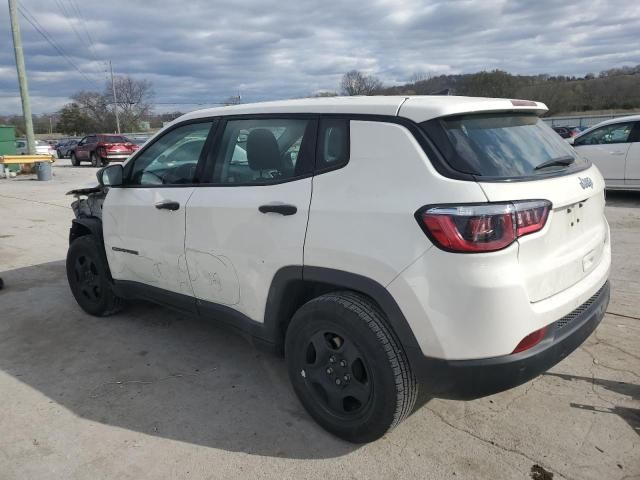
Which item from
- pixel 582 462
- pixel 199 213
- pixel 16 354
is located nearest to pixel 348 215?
pixel 199 213

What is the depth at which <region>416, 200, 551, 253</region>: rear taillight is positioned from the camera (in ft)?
7.18

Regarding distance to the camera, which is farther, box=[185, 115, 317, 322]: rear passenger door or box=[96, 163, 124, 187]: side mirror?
box=[96, 163, 124, 187]: side mirror

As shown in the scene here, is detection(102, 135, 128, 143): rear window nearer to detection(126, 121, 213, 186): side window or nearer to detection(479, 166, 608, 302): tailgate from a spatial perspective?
detection(126, 121, 213, 186): side window

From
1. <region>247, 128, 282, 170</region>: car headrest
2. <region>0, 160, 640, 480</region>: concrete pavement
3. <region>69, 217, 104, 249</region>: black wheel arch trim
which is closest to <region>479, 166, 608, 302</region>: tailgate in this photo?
<region>0, 160, 640, 480</region>: concrete pavement

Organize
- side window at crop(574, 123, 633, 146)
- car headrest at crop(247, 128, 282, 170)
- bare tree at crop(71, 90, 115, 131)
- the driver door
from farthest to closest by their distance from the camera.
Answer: bare tree at crop(71, 90, 115, 131), side window at crop(574, 123, 633, 146), the driver door, car headrest at crop(247, 128, 282, 170)

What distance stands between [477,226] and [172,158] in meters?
2.44

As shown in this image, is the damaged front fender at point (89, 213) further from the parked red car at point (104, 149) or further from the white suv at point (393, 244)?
the parked red car at point (104, 149)

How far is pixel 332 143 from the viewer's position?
8.96 ft

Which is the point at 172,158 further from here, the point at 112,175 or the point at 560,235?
the point at 560,235

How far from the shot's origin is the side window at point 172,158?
3566 mm

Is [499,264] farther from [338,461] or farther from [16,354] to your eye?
[16,354]

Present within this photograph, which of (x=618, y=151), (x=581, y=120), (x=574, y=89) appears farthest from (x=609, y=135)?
(x=574, y=89)

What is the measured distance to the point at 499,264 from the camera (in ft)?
7.21

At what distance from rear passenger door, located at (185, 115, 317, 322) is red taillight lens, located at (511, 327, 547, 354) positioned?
44.9 inches
